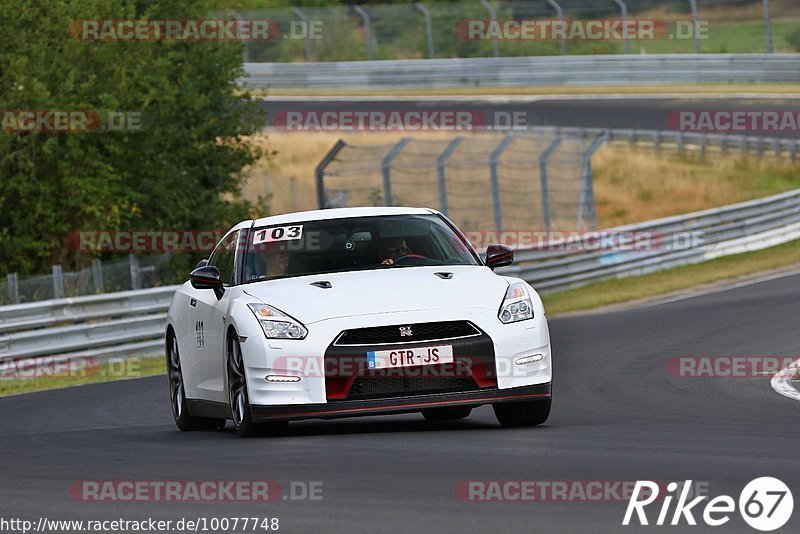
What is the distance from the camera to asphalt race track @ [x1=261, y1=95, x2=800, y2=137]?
4319 centimetres

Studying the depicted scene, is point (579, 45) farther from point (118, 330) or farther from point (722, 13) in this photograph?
point (118, 330)

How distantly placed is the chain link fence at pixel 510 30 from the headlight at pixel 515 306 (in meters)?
34.3

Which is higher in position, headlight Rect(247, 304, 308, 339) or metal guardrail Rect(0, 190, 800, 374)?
headlight Rect(247, 304, 308, 339)

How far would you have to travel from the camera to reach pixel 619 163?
42188 millimetres

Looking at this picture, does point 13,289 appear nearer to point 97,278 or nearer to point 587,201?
point 97,278

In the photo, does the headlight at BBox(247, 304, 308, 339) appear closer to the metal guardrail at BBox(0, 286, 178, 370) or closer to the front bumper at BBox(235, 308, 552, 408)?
the front bumper at BBox(235, 308, 552, 408)

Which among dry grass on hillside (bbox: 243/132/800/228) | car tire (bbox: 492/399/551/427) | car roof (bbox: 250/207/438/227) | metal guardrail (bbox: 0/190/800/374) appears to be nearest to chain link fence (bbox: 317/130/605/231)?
metal guardrail (bbox: 0/190/800/374)

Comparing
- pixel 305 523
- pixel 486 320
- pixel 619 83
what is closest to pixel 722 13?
pixel 619 83

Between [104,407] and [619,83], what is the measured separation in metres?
36.2

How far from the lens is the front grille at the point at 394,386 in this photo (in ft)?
30.1

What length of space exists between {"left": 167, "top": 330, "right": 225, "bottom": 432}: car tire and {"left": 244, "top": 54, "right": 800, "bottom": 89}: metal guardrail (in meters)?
34.6
